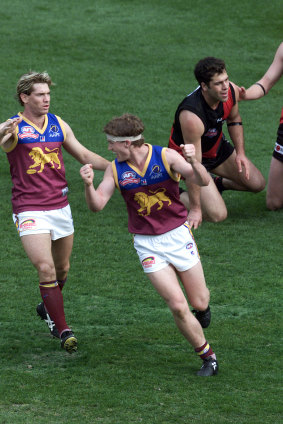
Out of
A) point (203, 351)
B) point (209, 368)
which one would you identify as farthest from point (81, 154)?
point (209, 368)

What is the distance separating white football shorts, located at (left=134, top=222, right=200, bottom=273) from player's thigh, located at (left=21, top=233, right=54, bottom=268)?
74 centimetres

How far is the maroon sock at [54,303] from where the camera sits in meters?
6.30

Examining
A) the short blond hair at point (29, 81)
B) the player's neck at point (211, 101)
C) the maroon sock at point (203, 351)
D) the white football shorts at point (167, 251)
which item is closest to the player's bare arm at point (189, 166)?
the white football shorts at point (167, 251)

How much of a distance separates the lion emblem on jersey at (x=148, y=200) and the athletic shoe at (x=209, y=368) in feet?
3.60

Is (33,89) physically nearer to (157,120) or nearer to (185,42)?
(157,120)

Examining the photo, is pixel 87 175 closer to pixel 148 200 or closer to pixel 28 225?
pixel 148 200

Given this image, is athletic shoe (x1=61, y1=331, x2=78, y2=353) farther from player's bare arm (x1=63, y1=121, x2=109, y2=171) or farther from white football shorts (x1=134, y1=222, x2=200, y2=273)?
player's bare arm (x1=63, y1=121, x2=109, y2=171)

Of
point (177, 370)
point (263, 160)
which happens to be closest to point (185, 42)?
point (263, 160)

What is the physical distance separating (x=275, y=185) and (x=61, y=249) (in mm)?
3908

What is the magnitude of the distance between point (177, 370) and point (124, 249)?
289 cm

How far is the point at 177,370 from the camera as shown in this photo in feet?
19.6

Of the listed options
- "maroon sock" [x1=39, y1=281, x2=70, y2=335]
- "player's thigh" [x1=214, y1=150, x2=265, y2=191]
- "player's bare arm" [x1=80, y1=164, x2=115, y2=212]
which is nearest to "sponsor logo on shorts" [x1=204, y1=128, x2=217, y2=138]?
"player's thigh" [x1=214, y1=150, x2=265, y2=191]

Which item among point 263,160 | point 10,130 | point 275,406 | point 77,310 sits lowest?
point 263,160

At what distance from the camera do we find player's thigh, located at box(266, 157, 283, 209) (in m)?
9.88
